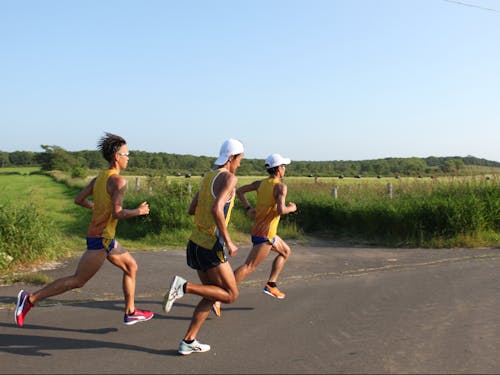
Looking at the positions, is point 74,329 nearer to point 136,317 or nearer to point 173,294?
point 136,317

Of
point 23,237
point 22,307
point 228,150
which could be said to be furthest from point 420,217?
point 22,307

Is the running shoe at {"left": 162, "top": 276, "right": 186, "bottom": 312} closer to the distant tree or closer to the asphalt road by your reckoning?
the asphalt road

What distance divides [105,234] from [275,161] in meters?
2.30

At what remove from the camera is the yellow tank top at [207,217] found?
4.49 metres

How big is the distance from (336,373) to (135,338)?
6.62 feet

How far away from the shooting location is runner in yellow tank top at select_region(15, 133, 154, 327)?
16.4 ft

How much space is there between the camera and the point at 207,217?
4535 mm

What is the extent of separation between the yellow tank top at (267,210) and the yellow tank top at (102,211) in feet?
6.19

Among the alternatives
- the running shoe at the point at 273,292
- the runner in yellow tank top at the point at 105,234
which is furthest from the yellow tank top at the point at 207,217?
the running shoe at the point at 273,292

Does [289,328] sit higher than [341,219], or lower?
lower

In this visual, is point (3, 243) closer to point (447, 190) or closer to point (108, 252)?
point (108, 252)

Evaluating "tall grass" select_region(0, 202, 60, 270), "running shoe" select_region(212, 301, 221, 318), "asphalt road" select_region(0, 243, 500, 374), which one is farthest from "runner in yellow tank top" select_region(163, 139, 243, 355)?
"tall grass" select_region(0, 202, 60, 270)

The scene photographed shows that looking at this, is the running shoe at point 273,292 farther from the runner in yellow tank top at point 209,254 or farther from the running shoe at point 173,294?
the running shoe at point 173,294

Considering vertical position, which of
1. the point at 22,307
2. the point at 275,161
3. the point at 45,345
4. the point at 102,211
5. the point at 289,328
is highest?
the point at 275,161
